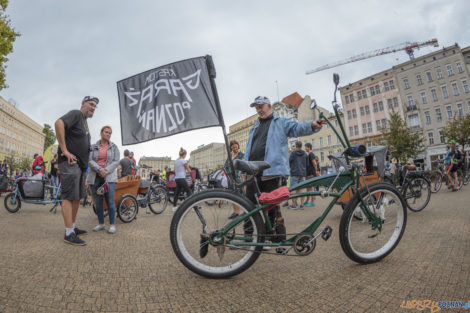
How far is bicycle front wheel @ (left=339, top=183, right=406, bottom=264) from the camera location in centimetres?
211

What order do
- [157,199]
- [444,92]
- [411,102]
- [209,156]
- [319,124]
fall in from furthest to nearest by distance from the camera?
[209,156] < [411,102] < [444,92] < [157,199] < [319,124]

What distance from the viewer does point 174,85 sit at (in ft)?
11.2

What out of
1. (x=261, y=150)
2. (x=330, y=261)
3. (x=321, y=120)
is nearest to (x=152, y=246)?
(x=261, y=150)

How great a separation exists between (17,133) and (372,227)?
86.1 metres

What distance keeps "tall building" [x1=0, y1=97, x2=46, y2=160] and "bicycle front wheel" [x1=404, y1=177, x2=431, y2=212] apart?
70.0m

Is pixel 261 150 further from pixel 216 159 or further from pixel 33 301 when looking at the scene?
pixel 216 159

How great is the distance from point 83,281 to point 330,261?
218cm

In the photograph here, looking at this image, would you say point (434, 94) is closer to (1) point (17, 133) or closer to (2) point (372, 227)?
(2) point (372, 227)

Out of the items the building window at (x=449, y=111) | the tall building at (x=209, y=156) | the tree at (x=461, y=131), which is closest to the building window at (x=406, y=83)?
the building window at (x=449, y=111)

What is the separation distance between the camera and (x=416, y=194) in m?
5.02

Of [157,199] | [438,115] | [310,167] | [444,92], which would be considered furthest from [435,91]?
Answer: [157,199]

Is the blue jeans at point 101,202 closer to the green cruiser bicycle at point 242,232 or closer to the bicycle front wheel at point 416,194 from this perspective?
the green cruiser bicycle at point 242,232

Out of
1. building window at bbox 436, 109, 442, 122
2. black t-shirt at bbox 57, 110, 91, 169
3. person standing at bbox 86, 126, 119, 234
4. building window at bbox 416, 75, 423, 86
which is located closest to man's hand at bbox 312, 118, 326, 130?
black t-shirt at bbox 57, 110, 91, 169

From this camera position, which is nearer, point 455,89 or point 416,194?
point 416,194
